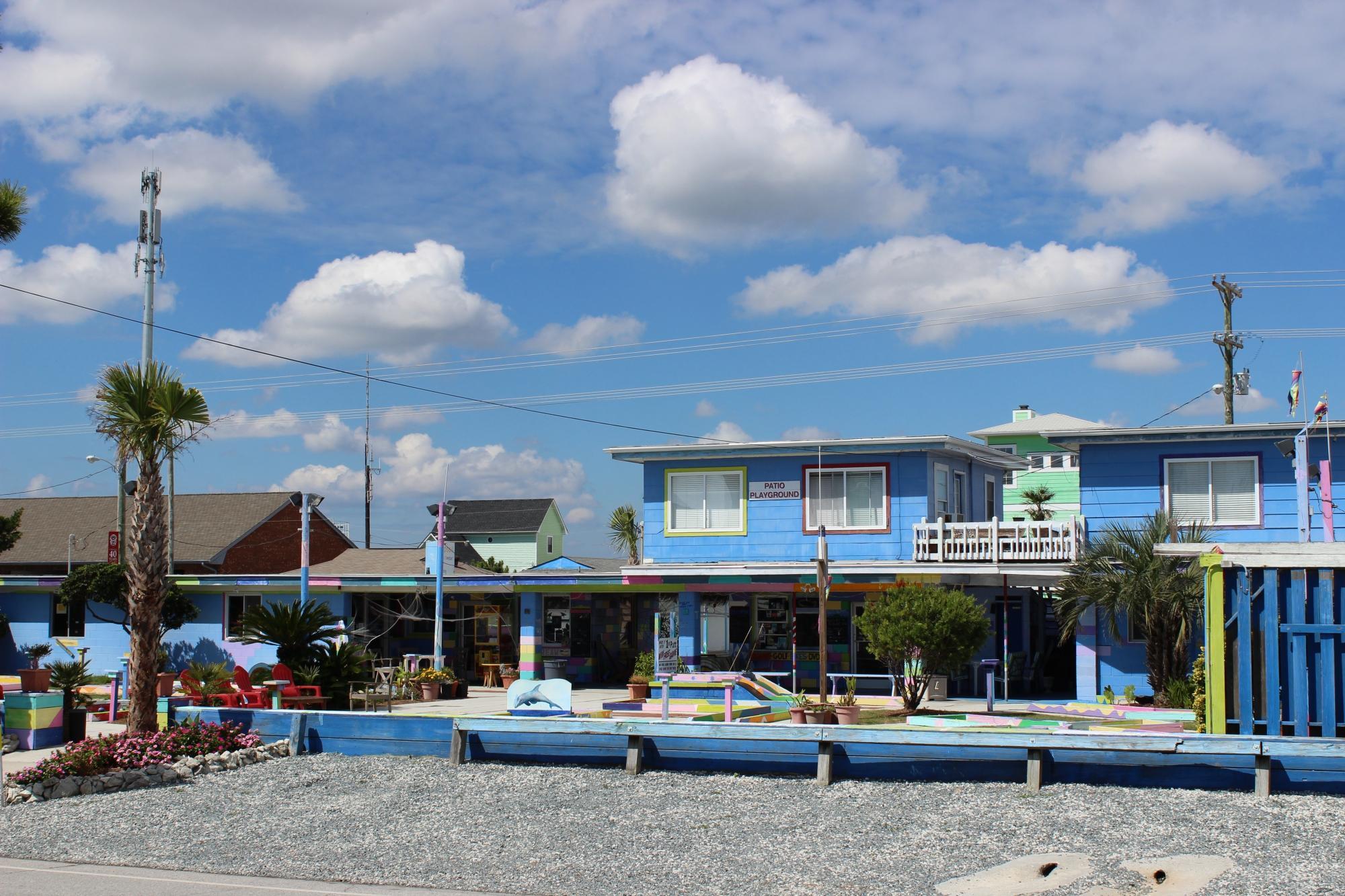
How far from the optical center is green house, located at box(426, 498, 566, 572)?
2886 inches

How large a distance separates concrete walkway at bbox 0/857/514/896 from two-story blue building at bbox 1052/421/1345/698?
18.2 m

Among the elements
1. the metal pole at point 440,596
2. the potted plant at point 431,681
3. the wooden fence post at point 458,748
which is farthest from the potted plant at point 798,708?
the metal pole at point 440,596

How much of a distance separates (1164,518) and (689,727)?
1379 centimetres

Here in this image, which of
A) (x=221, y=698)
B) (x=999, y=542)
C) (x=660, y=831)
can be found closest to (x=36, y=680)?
(x=221, y=698)

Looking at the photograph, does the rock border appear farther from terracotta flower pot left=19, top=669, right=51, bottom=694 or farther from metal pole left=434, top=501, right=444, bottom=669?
metal pole left=434, top=501, right=444, bottom=669

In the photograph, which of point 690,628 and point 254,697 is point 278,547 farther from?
point 254,697

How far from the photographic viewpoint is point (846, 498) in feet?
95.5

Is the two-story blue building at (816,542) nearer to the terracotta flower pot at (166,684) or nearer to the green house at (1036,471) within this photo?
the terracotta flower pot at (166,684)

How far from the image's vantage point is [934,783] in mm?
12555

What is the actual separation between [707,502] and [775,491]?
166 cm

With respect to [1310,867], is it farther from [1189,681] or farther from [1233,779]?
[1189,681]

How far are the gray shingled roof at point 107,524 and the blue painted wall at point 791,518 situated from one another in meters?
23.0

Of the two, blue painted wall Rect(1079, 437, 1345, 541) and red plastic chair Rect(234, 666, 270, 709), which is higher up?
blue painted wall Rect(1079, 437, 1345, 541)

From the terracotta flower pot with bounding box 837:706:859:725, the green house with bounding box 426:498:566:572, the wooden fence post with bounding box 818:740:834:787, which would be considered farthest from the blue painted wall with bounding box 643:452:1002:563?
the green house with bounding box 426:498:566:572
